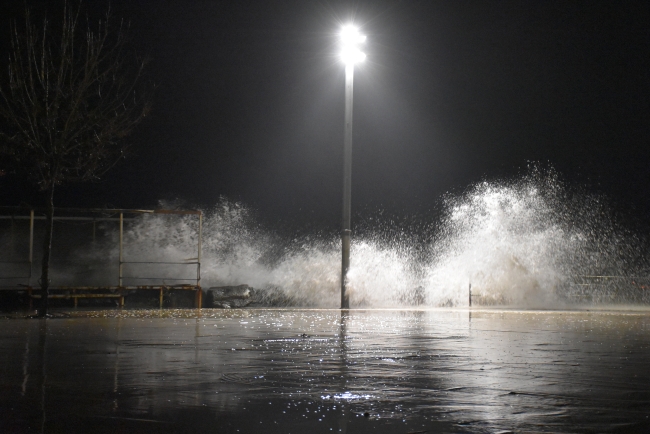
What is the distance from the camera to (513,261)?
28.5 metres

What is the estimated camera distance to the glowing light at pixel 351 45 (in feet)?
69.2

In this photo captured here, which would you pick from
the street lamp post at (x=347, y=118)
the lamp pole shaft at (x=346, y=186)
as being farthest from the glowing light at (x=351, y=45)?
the lamp pole shaft at (x=346, y=186)

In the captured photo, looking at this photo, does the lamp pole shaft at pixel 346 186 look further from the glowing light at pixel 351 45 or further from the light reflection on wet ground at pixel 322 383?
the light reflection on wet ground at pixel 322 383

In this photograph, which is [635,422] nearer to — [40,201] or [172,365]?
[172,365]

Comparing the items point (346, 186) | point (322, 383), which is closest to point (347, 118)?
point (346, 186)

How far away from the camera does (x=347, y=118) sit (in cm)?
2158

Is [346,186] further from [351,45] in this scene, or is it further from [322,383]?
[322,383]

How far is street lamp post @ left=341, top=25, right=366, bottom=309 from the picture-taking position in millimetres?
21141

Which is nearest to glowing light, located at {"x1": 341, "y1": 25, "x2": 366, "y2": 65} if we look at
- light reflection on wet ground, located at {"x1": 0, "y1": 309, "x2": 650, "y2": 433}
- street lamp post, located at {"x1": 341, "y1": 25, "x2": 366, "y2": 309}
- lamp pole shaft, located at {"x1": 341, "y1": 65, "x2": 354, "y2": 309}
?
street lamp post, located at {"x1": 341, "y1": 25, "x2": 366, "y2": 309}

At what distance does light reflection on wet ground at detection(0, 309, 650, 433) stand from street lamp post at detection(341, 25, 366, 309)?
32.4 ft

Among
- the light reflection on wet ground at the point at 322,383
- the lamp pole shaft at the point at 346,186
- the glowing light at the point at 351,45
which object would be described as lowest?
the light reflection on wet ground at the point at 322,383

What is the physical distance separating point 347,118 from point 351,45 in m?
2.12

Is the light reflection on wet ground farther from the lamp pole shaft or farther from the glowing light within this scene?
the glowing light

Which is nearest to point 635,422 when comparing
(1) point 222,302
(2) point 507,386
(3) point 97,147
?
(2) point 507,386
